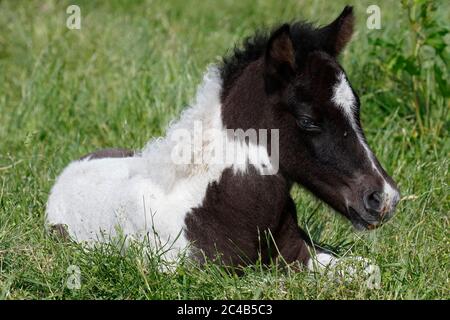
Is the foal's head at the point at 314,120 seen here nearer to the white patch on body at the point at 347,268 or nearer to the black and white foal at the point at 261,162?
the black and white foal at the point at 261,162

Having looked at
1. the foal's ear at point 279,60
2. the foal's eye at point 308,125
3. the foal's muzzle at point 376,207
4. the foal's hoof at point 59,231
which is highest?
the foal's ear at point 279,60

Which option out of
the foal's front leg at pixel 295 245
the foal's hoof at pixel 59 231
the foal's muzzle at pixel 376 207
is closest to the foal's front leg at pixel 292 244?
the foal's front leg at pixel 295 245

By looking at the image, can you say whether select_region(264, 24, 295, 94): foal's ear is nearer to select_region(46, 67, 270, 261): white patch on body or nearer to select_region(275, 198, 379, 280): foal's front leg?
select_region(46, 67, 270, 261): white patch on body

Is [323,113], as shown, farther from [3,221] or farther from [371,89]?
[371,89]

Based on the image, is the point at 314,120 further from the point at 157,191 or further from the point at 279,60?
the point at 157,191

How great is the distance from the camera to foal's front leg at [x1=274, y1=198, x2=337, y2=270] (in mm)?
5031

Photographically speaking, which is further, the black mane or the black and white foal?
the black mane

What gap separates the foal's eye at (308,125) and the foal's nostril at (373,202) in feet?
1.29

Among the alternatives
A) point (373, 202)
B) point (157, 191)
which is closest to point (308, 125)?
point (373, 202)

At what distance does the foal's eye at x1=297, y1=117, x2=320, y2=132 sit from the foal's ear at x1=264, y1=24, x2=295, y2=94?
202 millimetres

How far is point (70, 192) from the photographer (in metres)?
5.69

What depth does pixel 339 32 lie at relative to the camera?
16.7 ft

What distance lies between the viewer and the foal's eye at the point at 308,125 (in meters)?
4.74

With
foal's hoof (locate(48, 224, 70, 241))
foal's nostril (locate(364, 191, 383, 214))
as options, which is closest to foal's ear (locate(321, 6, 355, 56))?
foal's nostril (locate(364, 191, 383, 214))
